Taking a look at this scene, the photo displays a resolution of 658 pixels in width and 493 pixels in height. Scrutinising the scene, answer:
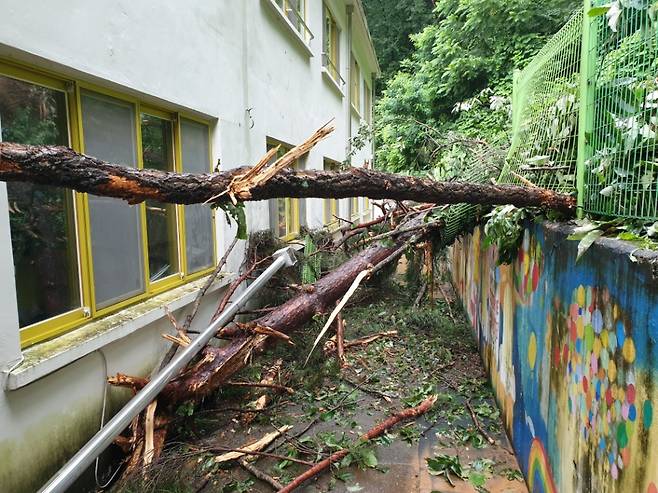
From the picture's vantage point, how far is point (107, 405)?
10.1 ft

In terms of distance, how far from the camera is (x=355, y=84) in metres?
14.4

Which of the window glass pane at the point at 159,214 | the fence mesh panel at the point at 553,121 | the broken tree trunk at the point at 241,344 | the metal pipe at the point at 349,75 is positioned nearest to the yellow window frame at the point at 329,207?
the metal pipe at the point at 349,75

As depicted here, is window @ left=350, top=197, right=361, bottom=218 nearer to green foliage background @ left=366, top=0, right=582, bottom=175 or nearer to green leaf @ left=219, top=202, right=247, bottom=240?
green foliage background @ left=366, top=0, right=582, bottom=175

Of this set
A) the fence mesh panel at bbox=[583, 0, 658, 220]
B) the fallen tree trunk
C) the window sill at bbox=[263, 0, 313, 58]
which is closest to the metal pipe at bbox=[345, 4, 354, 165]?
the window sill at bbox=[263, 0, 313, 58]

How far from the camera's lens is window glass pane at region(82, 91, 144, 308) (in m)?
3.03

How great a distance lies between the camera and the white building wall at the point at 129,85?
2.32 meters

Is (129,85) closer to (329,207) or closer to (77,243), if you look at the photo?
(77,243)

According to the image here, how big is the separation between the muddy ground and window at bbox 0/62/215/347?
3.75 ft

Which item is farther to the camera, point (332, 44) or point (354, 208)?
point (354, 208)

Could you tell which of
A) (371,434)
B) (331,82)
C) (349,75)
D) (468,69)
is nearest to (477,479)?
(371,434)

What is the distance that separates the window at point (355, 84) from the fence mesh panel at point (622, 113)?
11.6 m

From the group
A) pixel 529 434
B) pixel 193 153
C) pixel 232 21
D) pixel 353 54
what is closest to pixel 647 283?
pixel 529 434

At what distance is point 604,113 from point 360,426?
303cm

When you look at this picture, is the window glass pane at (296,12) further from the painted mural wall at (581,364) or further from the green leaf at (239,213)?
the green leaf at (239,213)
